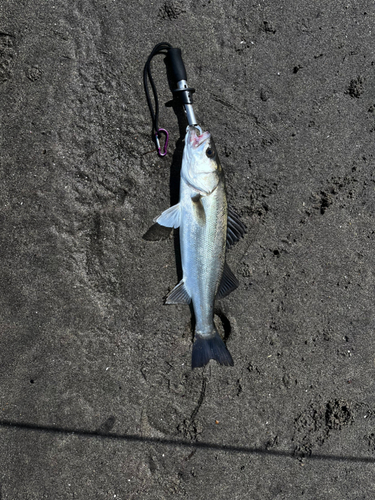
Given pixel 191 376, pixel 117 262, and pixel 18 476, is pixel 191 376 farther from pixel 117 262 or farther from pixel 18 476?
pixel 18 476

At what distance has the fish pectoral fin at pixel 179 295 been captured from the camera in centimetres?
244

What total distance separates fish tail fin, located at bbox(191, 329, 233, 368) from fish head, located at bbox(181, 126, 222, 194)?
3.77 ft

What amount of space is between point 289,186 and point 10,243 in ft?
7.63

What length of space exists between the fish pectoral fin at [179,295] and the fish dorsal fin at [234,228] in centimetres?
51

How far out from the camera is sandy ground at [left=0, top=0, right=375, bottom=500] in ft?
7.93

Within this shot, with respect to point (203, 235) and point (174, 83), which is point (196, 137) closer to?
point (174, 83)

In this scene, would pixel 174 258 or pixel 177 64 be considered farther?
pixel 174 258

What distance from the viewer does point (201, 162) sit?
7.45ft

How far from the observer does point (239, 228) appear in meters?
2.48

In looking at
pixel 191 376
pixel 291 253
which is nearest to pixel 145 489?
pixel 191 376

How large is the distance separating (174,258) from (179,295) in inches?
12.7

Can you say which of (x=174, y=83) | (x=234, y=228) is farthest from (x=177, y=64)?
(x=234, y=228)

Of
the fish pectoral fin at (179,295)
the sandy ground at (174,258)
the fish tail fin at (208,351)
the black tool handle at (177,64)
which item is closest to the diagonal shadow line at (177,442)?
the sandy ground at (174,258)

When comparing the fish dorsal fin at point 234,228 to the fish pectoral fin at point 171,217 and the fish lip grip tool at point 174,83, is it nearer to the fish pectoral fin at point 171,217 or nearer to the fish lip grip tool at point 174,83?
the fish pectoral fin at point 171,217
